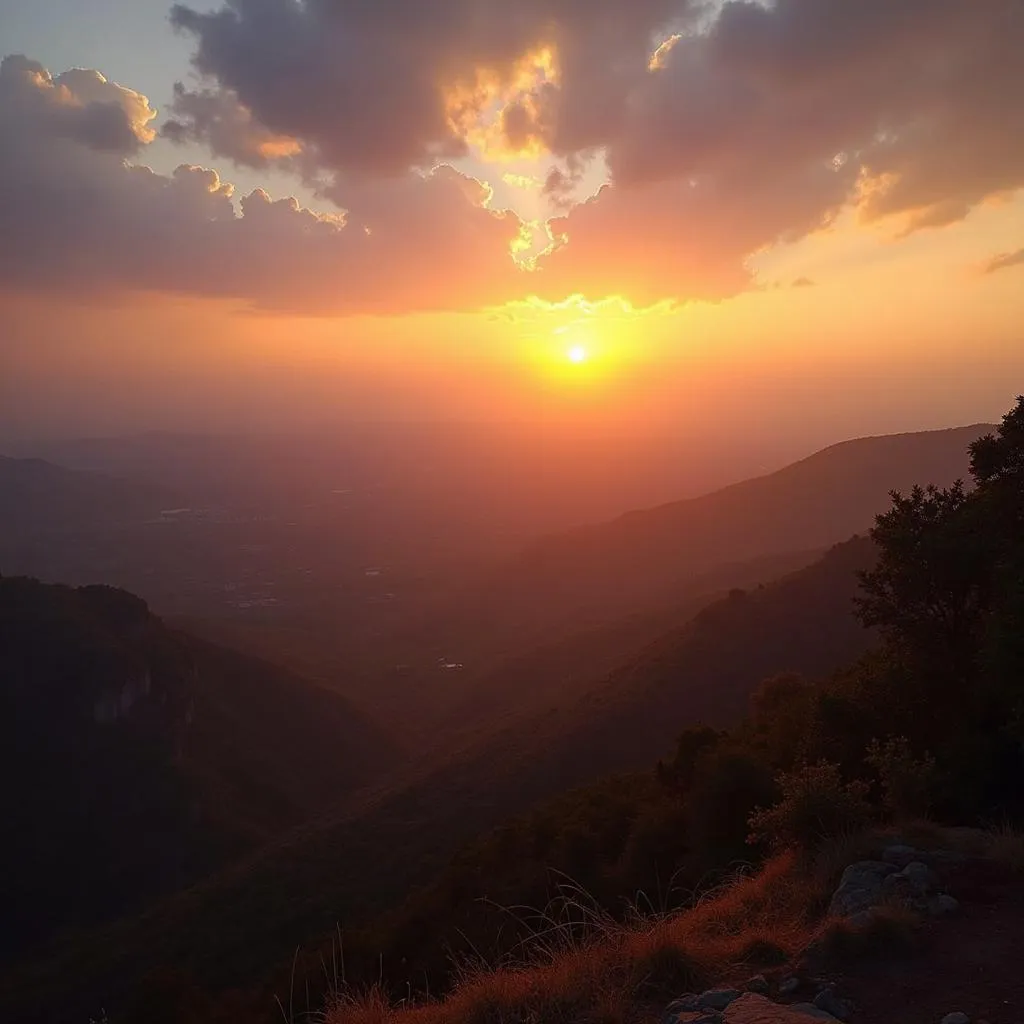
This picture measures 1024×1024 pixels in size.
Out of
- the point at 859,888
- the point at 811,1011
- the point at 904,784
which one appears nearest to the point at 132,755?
the point at 904,784

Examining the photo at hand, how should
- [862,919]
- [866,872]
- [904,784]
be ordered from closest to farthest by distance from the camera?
1. [862,919]
2. [866,872]
3. [904,784]

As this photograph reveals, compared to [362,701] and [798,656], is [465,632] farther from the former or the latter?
[798,656]

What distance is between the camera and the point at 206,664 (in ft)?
253

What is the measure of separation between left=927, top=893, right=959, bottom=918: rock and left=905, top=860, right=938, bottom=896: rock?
180mm

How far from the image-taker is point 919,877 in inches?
307

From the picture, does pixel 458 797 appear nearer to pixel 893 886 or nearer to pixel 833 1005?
pixel 893 886

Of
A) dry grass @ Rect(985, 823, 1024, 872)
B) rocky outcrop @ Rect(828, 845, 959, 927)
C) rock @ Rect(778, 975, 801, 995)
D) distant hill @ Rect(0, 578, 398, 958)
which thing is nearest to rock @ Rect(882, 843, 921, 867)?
rocky outcrop @ Rect(828, 845, 959, 927)

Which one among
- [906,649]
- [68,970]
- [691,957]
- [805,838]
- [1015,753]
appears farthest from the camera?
[68,970]

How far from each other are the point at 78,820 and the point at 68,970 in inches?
728

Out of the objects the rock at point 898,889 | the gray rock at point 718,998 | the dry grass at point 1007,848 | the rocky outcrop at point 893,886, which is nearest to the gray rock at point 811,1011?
the gray rock at point 718,998

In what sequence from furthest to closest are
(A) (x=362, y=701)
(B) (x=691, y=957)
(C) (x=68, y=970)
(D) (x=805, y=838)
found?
1. (A) (x=362, y=701)
2. (C) (x=68, y=970)
3. (D) (x=805, y=838)
4. (B) (x=691, y=957)

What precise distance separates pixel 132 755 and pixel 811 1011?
67.6m

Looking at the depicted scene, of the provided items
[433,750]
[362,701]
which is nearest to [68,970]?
[433,750]

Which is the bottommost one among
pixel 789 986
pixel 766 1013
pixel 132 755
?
pixel 132 755
